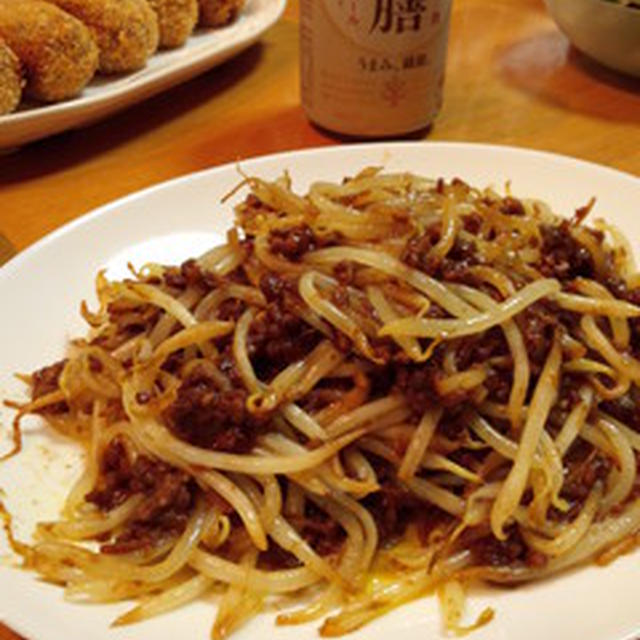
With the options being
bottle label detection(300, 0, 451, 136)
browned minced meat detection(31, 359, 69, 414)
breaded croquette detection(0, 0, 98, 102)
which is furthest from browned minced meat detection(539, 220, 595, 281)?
breaded croquette detection(0, 0, 98, 102)

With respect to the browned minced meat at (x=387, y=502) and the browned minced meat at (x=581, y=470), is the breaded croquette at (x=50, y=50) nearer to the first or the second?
the browned minced meat at (x=387, y=502)

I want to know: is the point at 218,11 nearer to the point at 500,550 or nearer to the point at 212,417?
the point at 212,417

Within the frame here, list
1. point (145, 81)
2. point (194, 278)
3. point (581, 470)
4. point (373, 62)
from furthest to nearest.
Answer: point (145, 81) → point (373, 62) → point (194, 278) → point (581, 470)

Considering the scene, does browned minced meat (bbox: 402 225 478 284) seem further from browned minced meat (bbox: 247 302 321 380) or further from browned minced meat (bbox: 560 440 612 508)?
browned minced meat (bbox: 560 440 612 508)

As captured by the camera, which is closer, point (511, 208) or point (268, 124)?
point (511, 208)

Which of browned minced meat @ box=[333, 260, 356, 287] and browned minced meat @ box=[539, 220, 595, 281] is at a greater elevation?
browned minced meat @ box=[333, 260, 356, 287]

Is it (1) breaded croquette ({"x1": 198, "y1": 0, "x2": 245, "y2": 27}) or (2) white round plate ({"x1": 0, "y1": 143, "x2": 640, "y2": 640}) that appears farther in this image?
(1) breaded croquette ({"x1": 198, "y1": 0, "x2": 245, "y2": 27})

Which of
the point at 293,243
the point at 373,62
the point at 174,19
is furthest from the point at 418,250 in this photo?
the point at 174,19
